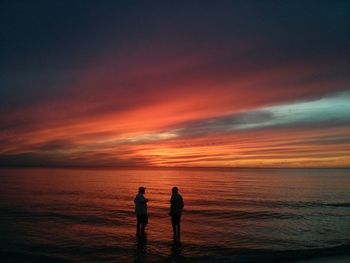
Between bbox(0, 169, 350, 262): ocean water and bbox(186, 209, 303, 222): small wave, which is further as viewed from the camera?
bbox(186, 209, 303, 222): small wave

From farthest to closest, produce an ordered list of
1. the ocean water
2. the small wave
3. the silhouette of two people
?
the small wave → the silhouette of two people → the ocean water

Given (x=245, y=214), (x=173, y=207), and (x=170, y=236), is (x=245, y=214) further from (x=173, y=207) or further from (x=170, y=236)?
(x=173, y=207)

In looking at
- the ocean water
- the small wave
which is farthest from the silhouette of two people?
the small wave

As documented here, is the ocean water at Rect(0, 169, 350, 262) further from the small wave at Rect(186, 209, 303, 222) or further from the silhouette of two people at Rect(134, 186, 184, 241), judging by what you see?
the silhouette of two people at Rect(134, 186, 184, 241)

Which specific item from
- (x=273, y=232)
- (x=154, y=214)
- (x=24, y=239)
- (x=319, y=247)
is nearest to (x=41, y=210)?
(x=154, y=214)

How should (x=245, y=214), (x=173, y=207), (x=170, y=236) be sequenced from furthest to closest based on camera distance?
(x=245, y=214) < (x=170, y=236) < (x=173, y=207)

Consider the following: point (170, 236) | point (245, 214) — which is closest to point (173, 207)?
point (170, 236)

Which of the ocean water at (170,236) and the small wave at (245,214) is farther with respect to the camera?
the small wave at (245,214)

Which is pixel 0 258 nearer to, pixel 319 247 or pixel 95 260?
pixel 95 260

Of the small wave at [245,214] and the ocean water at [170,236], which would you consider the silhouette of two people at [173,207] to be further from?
the small wave at [245,214]

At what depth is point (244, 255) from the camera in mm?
15859

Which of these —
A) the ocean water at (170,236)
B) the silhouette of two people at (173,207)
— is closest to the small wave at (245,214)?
the ocean water at (170,236)

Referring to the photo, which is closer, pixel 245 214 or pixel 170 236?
pixel 170 236

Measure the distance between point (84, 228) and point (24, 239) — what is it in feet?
13.2
